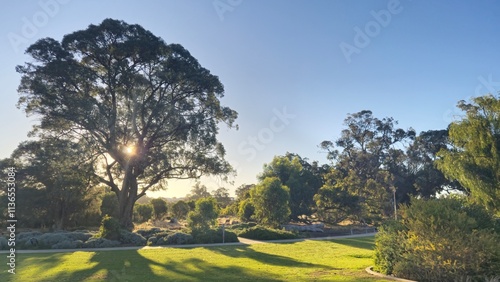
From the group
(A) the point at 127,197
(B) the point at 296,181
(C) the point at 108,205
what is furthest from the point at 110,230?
(B) the point at 296,181

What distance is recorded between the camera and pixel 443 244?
9508 mm

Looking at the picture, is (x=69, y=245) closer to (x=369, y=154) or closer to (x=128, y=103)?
Answer: (x=128, y=103)

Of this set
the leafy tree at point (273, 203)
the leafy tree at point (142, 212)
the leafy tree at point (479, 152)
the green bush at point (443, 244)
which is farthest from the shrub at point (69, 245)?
the leafy tree at point (142, 212)

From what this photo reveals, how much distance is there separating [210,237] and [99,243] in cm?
741

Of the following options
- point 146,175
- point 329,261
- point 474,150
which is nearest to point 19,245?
point 146,175

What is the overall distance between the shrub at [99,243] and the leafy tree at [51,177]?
9.42 metres

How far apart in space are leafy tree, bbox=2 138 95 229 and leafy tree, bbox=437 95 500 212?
28.3 meters

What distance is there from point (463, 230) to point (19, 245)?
2360cm

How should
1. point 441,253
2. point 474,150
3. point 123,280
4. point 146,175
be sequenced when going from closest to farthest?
point 441,253
point 123,280
point 474,150
point 146,175

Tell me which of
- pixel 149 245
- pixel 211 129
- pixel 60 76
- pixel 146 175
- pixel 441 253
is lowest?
pixel 149 245

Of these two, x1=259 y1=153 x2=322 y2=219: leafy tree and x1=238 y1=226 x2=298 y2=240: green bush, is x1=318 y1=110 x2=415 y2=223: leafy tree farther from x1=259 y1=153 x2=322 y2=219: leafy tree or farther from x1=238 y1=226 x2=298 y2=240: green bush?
x1=238 y1=226 x2=298 y2=240: green bush

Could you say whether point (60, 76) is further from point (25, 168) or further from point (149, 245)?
point (149, 245)

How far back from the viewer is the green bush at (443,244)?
9.20 metres

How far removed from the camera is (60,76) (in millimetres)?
27016
